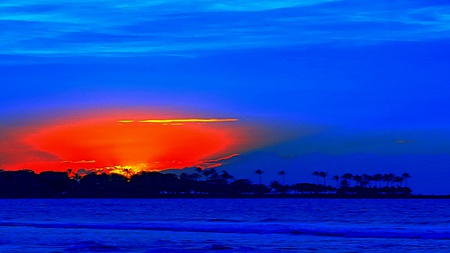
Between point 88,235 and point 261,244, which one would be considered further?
point 88,235

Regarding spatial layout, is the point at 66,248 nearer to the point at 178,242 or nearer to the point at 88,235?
the point at 178,242

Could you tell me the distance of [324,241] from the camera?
43531 millimetres

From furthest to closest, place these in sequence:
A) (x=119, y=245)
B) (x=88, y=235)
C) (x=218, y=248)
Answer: (x=88, y=235) → (x=119, y=245) → (x=218, y=248)

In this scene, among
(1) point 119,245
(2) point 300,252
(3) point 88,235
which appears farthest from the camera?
(3) point 88,235

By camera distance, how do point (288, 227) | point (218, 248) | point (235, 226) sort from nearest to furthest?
point (218, 248) < point (288, 227) < point (235, 226)

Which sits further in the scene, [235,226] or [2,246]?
[235,226]

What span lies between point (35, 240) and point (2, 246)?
491 cm

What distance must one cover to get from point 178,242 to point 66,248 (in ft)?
24.2

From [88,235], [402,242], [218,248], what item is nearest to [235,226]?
[88,235]

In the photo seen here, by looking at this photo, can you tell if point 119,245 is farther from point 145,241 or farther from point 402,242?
point 402,242

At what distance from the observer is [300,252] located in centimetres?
3528

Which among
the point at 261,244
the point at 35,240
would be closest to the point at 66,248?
the point at 35,240

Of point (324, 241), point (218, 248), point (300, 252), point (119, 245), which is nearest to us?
point (300, 252)

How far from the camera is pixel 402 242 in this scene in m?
44.3
